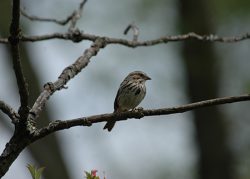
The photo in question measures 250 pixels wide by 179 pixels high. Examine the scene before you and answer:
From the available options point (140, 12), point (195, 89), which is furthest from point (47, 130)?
point (140, 12)

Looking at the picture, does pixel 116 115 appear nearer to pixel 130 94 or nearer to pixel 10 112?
→ pixel 10 112

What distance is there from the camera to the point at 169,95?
1255 centimetres

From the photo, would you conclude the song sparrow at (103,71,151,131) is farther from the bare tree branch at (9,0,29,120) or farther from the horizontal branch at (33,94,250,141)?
the bare tree branch at (9,0,29,120)

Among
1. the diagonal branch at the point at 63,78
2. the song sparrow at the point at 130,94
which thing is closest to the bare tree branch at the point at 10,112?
the diagonal branch at the point at 63,78

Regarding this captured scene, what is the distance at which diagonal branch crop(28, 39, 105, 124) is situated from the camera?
3716 mm

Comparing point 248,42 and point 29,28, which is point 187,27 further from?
point 29,28

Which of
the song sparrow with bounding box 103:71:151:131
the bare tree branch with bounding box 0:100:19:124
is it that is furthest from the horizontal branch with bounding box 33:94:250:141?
the song sparrow with bounding box 103:71:151:131

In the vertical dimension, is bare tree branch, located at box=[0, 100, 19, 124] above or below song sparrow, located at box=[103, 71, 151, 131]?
below

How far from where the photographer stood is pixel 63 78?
14.2ft

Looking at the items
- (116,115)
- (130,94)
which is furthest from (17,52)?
(130,94)

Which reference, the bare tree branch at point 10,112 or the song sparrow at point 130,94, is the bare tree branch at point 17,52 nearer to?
the bare tree branch at point 10,112

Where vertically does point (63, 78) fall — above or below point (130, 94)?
below

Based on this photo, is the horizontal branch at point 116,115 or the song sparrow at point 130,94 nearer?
the horizontal branch at point 116,115

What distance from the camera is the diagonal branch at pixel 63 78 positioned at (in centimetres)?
372
